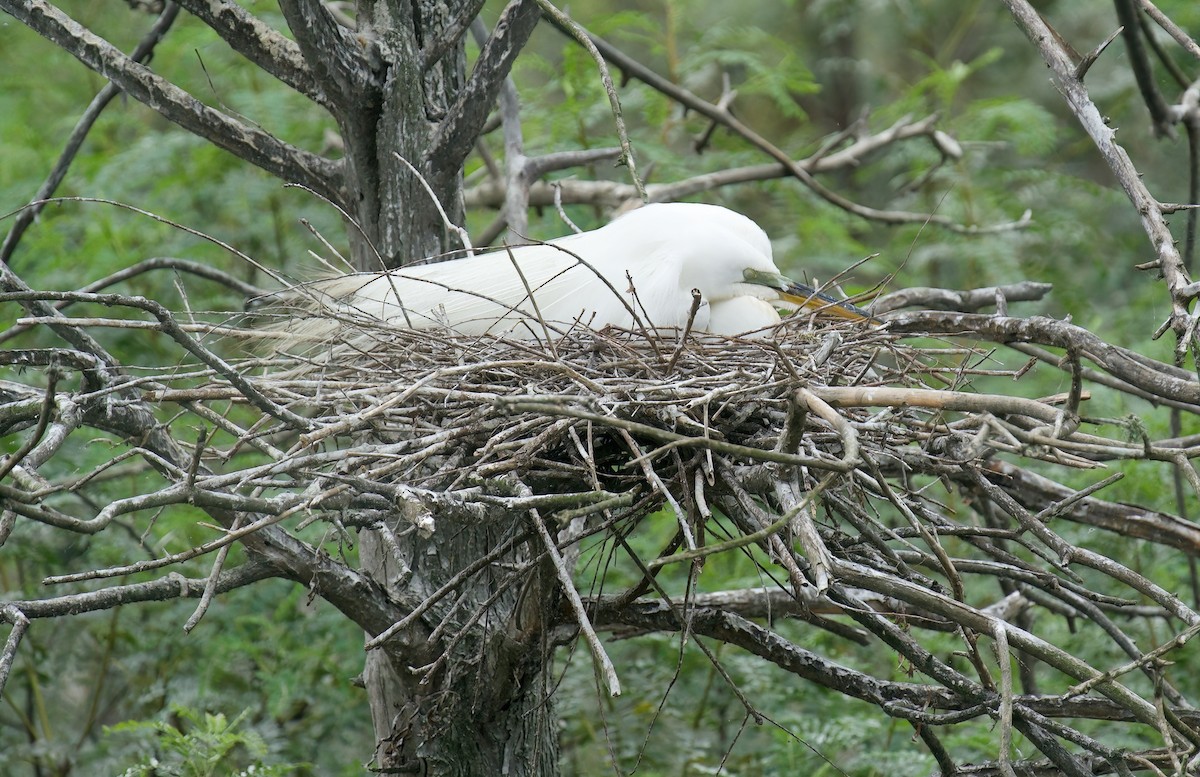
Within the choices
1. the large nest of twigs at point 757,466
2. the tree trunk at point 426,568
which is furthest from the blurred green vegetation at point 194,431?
the large nest of twigs at point 757,466

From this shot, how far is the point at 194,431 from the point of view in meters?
3.13

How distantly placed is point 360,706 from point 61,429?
8.72 feet

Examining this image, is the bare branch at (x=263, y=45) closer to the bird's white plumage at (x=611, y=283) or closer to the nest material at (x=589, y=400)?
the bird's white plumage at (x=611, y=283)

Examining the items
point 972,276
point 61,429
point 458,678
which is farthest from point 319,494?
point 972,276

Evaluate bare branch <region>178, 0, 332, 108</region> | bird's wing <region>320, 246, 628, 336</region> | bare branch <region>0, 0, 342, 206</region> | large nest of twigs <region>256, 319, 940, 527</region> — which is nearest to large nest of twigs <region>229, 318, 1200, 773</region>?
large nest of twigs <region>256, 319, 940, 527</region>

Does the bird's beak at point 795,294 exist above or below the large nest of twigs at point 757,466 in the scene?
above

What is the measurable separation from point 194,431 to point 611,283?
1.42 m

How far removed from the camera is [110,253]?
4.01 metres

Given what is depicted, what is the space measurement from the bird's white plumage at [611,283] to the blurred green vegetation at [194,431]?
409 millimetres

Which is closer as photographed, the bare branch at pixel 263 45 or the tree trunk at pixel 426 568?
the tree trunk at pixel 426 568

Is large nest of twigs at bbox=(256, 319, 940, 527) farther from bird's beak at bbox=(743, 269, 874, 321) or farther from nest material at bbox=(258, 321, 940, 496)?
bird's beak at bbox=(743, 269, 874, 321)

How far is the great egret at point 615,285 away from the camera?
2395mm

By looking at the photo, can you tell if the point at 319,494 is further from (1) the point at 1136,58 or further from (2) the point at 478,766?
(1) the point at 1136,58

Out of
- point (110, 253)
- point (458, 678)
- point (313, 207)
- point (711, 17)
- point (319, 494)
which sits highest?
point (711, 17)
